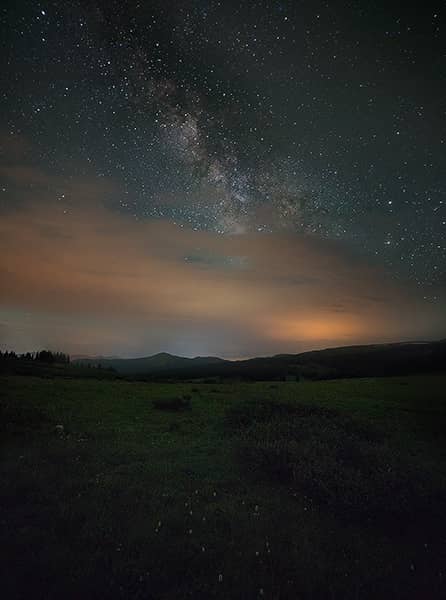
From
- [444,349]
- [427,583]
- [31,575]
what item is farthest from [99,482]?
[444,349]

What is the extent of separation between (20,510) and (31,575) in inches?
92.9

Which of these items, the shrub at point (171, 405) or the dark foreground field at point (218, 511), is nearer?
the dark foreground field at point (218, 511)

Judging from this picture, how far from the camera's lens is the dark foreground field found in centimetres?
662

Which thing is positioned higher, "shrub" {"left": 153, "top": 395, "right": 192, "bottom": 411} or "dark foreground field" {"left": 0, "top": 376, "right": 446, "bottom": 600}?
"shrub" {"left": 153, "top": 395, "right": 192, "bottom": 411}

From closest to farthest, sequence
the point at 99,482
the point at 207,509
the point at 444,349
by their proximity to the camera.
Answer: the point at 207,509, the point at 99,482, the point at 444,349

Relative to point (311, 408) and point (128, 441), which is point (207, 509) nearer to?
point (128, 441)

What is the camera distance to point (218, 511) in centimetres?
907

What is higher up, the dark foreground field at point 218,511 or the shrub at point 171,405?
the shrub at point 171,405

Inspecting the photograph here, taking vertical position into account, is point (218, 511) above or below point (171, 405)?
below

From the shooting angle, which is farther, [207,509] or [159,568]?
[207,509]

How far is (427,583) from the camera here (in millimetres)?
7105

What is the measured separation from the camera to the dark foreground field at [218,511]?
6.62 m

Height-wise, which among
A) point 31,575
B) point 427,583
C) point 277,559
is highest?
point 31,575

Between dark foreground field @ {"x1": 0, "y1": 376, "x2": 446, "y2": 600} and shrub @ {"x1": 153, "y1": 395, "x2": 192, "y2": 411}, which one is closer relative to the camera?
dark foreground field @ {"x1": 0, "y1": 376, "x2": 446, "y2": 600}
